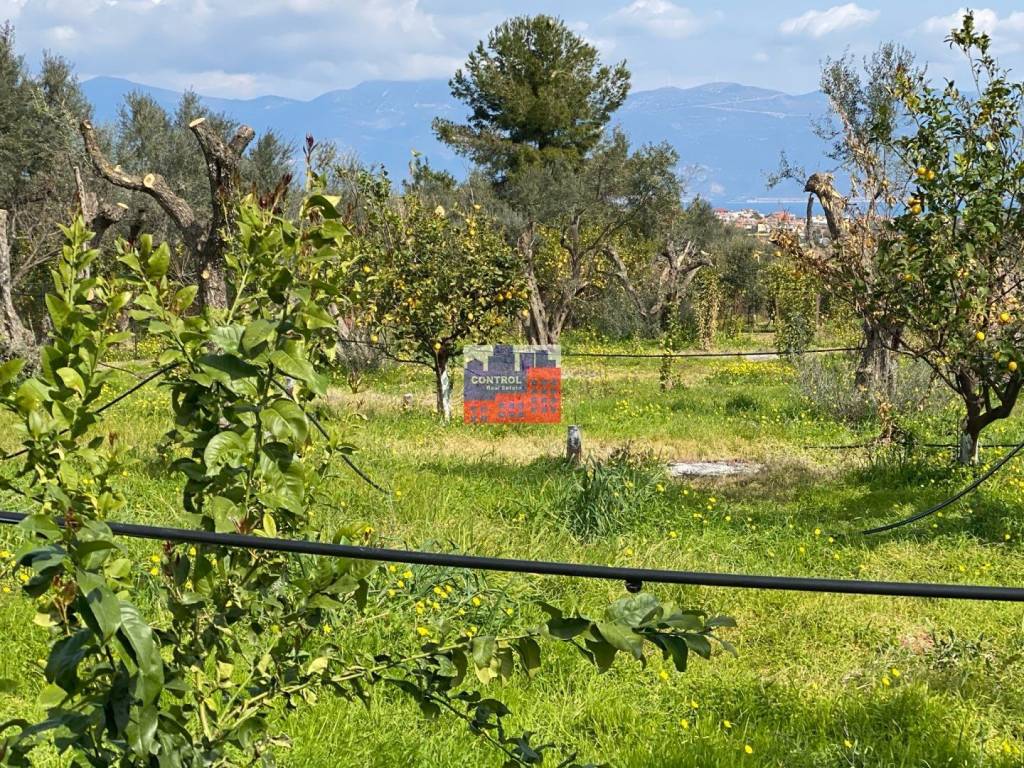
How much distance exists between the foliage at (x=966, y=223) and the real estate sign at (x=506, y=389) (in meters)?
5.61

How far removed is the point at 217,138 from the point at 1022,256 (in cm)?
710

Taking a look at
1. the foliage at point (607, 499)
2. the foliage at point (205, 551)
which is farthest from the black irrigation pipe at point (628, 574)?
the foliage at point (607, 499)

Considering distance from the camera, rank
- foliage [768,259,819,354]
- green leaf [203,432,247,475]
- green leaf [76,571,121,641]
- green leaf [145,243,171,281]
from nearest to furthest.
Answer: green leaf [76,571,121,641]
green leaf [203,432,247,475]
green leaf [145,243,171,281]
foliage [768,259,819,354]

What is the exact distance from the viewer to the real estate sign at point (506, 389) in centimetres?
1170

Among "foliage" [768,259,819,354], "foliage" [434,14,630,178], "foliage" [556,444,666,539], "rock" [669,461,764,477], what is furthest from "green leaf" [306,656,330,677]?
"foliage" [434,14,630,178]

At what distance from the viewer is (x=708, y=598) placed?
201 inches

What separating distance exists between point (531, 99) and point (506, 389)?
1758 centimetres

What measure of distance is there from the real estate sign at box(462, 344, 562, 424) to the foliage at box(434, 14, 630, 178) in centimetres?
1543

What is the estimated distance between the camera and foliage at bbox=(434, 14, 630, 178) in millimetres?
27844

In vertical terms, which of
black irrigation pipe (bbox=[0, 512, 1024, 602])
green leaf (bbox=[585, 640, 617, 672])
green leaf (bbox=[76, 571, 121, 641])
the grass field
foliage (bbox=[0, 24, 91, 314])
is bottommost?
the grass field

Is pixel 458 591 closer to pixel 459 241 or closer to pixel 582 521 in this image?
pixel 582 521

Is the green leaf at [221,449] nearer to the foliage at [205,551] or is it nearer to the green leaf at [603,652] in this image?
the foliage at [205,551]

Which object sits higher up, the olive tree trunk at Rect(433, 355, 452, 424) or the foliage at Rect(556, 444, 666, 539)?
the olive tree trunk at Rect(433, 355, 452, 424)

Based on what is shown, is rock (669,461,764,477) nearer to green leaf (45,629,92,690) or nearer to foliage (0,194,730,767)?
foliage (0,194,730,767)
